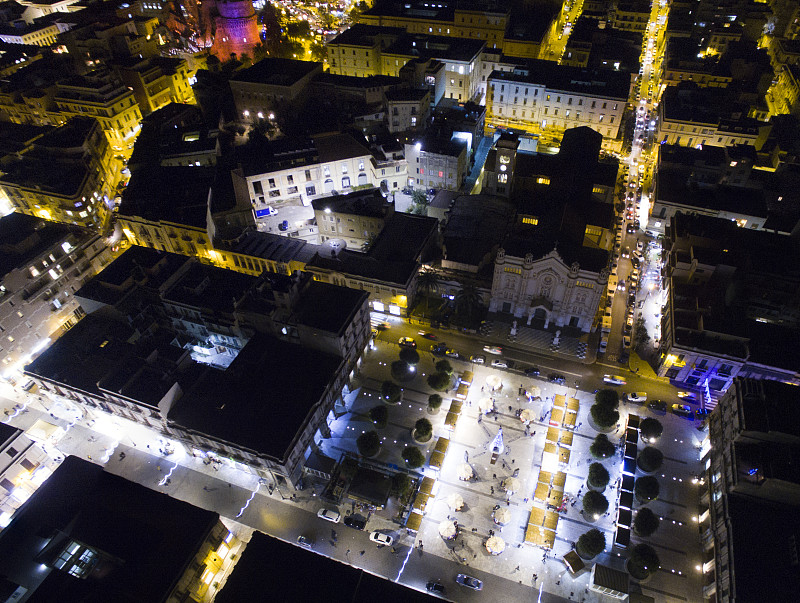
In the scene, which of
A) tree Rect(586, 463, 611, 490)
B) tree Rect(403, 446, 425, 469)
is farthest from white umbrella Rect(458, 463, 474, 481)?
tree Rect(586, 463, 611, 490)

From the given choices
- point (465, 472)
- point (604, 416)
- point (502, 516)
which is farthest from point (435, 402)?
point (604, 416)

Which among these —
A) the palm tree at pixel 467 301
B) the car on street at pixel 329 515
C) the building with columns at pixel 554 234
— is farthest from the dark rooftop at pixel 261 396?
the building with columns at pixel 554 234

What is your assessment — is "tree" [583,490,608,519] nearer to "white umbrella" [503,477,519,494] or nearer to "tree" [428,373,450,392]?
"white umbrella" [503,477,519,494]

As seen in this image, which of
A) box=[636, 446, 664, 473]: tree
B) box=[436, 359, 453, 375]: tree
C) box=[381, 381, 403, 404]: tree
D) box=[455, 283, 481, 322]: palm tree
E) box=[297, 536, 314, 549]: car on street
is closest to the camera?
box=[297, 536, 314, 549]: car on street

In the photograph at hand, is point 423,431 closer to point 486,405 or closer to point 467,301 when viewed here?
point 486,405

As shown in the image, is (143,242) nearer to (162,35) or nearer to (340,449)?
(340,449)
